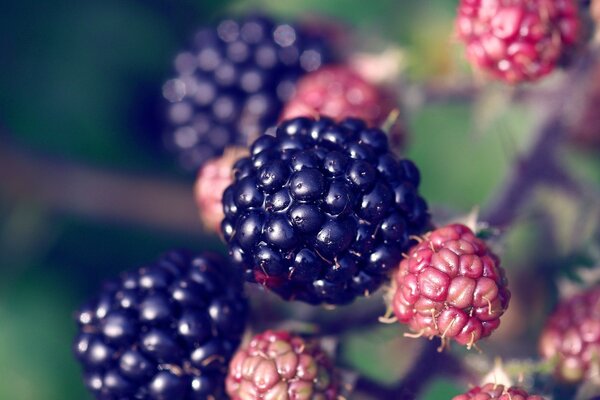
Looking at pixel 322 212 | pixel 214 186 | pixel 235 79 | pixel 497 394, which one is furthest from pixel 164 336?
pixel 235 79

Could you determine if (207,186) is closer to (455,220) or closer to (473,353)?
(455,220)

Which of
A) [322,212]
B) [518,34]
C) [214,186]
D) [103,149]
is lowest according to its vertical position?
[322,212]

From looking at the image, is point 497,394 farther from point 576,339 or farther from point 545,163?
point 545,163

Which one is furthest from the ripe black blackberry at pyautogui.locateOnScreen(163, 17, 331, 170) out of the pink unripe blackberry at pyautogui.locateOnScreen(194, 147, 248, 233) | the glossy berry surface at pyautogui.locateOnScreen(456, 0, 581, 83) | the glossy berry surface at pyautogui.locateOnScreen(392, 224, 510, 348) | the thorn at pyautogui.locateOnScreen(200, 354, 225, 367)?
the glossy berry surface at pyautogui.locateOnScreen(392, 224, 510, 348)

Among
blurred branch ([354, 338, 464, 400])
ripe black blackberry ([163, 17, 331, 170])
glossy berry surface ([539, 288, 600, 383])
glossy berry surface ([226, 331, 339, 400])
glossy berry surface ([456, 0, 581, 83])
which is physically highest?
ripe black blackberry ([163, 17, 331, 170])

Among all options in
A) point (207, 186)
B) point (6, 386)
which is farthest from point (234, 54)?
point (6, 386)

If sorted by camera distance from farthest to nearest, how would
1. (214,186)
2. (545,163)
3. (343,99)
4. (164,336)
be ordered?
(545,163)
(343,99)
(214,186)
(164,336)

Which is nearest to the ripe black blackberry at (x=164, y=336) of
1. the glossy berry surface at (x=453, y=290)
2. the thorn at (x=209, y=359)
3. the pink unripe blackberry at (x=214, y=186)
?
the thorn at (x=209, y=359)

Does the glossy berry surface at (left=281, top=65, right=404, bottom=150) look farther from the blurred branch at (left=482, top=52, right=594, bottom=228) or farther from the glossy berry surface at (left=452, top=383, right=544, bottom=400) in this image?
the glossy berry surface at (left=452, top=383, right=544, bottom=400)
